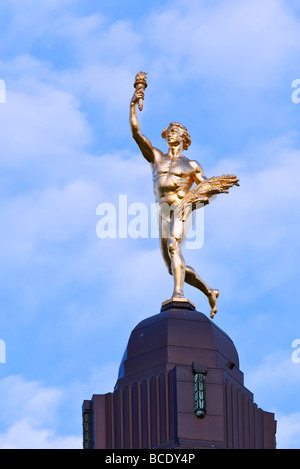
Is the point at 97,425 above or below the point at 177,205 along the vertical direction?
below

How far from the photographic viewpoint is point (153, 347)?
292 feet

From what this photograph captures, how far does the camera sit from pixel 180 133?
93000 mm

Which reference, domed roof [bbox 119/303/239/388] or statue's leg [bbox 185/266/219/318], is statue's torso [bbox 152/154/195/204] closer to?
statue's leg [bbox 185/266/219/318]

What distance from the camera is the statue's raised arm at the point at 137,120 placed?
302 ft

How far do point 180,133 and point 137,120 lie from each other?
148cm

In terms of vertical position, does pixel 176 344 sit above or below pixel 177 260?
below

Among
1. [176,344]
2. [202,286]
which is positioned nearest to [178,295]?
[202,286]

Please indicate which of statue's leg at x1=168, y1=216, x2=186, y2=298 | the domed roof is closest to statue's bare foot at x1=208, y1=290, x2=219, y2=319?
statue's leg at x1=168, y1=216, x2=186, y2=298

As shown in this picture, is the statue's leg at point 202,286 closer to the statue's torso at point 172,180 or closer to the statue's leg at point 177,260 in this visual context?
the statue's leg at point 177,260

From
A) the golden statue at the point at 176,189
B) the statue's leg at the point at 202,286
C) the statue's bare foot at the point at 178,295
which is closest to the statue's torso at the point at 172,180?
the golden statue at the point at 176,189

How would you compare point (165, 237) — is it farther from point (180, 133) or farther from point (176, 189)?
point (180, 133)
